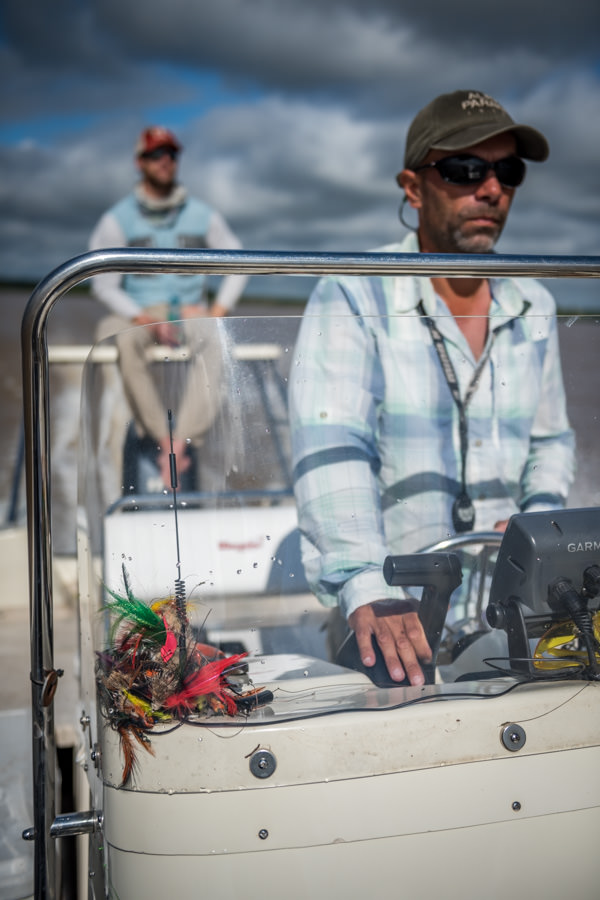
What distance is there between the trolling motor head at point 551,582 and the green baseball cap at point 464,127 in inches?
38.1

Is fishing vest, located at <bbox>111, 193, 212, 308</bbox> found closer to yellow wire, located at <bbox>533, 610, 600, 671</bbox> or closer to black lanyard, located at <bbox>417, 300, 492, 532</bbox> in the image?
black lanyard, located at <bbox>417, 300, 492, 532</bbox>

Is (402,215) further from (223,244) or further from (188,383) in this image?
(223,244)

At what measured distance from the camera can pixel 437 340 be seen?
1.27 m

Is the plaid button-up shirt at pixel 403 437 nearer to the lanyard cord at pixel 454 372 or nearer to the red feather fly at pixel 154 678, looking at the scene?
the lanyard cord at pixel 454 372

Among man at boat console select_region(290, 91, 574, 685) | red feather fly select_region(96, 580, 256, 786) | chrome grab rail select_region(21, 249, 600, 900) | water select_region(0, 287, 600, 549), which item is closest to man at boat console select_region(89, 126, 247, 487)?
water select_region(0, 287, 600, 549)

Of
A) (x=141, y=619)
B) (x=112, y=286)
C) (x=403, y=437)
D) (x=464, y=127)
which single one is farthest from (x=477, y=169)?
(x=112, y=286)

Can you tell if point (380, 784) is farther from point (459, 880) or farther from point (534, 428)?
point (534, 428)

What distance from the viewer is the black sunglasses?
181 centimetres

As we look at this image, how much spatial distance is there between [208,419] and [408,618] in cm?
39

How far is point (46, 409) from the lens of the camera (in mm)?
1111

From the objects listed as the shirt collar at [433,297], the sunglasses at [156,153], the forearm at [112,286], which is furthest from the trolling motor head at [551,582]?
the sunglasses at [156,153]

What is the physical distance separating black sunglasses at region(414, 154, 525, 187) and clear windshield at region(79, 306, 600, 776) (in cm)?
65

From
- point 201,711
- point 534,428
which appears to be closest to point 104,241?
point 534,428

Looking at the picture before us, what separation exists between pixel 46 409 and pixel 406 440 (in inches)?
23.7
